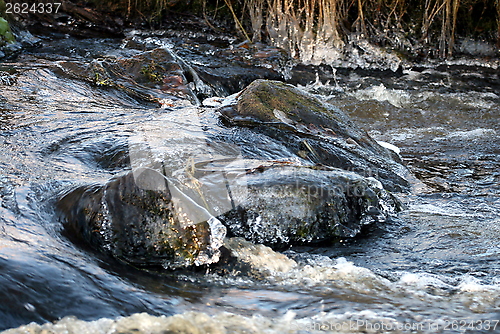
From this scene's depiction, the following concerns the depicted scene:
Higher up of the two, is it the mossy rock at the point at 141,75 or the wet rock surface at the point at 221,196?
the mossy rock at the point at 141,75

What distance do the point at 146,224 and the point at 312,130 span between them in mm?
2041

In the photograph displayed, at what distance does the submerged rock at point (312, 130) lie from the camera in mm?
4109

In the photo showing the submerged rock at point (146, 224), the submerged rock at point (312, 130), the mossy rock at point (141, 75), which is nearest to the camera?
the submerged rock at point (146, 224)

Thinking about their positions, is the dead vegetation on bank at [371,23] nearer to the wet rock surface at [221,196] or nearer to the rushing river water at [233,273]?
the rushing river water at [233,273]

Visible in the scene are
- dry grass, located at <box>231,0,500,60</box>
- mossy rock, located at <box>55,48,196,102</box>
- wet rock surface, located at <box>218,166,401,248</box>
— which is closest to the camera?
wet rock surface, located at <box>218,166,401,248</box>

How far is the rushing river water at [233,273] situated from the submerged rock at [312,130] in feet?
1.04

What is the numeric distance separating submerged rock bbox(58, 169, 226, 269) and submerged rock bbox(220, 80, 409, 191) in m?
1.50

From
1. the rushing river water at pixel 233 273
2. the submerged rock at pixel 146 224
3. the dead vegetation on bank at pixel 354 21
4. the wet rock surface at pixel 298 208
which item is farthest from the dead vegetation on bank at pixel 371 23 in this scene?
the submerged rock at pixel 146 224

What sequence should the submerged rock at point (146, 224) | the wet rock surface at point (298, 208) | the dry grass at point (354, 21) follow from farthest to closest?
the dry grass at point (354, 21)
the wet rock surface at point (298, 208)
the submerged rock at point (146, 224)

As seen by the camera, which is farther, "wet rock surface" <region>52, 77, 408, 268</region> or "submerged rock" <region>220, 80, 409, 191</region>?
"submerged rock" <region>220, 80, 409, 191</region>

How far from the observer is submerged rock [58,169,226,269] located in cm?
266

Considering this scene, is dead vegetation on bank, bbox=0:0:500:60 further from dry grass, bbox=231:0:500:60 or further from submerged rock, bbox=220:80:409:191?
Result: submerged rock, bbox=220:80:409:191

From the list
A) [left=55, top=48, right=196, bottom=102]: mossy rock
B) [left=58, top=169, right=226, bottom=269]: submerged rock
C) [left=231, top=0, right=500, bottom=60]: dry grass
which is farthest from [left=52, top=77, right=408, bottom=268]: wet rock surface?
[left=231, top=0, right=500, bottom=60]: dry grass

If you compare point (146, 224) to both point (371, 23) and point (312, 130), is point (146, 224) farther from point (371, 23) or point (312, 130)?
point (371, 23)
